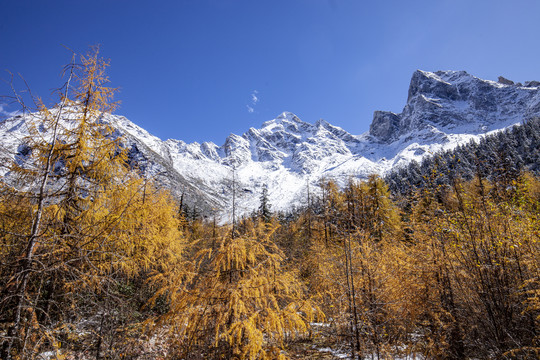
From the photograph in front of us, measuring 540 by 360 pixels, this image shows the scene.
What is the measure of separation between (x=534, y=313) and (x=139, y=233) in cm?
843

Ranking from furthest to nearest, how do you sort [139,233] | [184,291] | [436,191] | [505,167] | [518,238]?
[139,233] < [436,191] < [505,167] < [518,238] < [184,291]

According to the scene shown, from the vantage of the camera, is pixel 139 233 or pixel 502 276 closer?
pixel 502 276

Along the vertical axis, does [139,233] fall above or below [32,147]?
below

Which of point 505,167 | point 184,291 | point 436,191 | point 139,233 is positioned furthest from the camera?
point 139,233

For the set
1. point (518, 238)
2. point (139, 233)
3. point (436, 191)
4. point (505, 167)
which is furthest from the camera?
point (139, 233)

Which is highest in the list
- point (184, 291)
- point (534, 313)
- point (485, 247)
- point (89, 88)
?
point (89, 88)

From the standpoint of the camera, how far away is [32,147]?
15.5 ft

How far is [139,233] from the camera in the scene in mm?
5863

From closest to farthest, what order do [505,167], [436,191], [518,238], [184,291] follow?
[184,291] → [518,238] → [505,167] → [436,191]

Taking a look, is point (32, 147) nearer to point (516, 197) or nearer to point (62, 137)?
point (62, 137)

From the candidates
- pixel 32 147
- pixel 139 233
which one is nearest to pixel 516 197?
pixel 139 233

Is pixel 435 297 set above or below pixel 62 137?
below

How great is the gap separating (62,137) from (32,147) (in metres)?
0.54

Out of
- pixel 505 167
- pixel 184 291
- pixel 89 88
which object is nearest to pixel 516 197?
pixel 505 167
